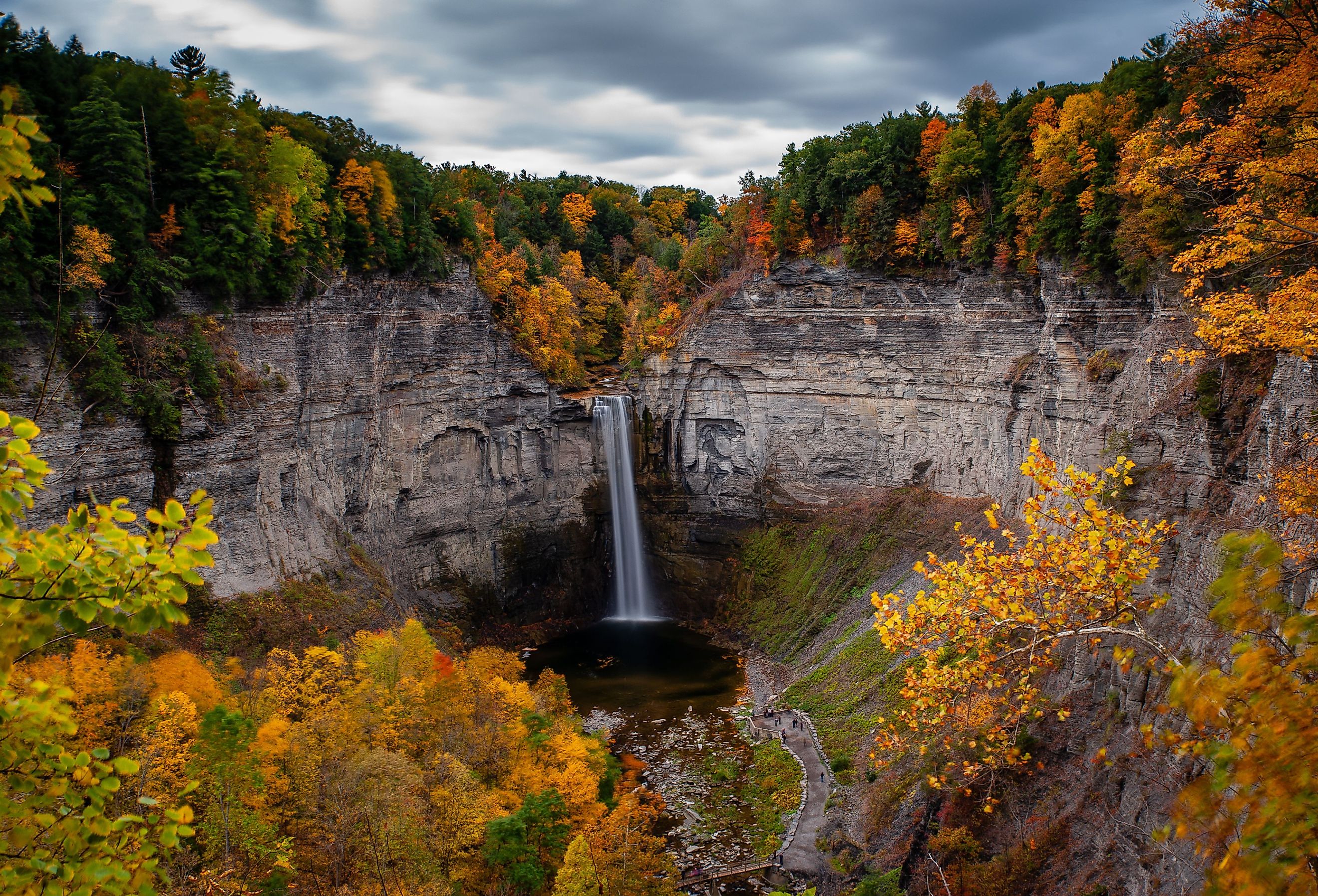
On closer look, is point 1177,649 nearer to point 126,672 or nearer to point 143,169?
point 126,672

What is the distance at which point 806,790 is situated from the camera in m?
28.9

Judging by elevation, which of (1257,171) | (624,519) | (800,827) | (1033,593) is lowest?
(800,827)

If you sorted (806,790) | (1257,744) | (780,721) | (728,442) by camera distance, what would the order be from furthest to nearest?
1. (728,442)
2. (780,721)
3. (806,790)
4. (1257,744)

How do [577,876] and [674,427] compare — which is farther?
[674,427]

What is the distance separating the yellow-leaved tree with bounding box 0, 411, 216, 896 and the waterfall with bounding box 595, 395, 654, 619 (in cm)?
4649

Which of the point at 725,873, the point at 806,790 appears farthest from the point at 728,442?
the point at 725,873

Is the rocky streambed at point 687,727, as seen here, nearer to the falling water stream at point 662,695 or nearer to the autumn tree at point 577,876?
the falling water stream at point 662,695

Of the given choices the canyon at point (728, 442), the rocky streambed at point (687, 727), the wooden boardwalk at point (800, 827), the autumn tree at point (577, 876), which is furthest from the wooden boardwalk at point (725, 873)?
the autumn tree at point (577, 876)

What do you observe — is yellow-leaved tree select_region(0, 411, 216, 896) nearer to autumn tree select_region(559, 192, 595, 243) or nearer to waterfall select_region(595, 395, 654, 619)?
waterfall select_region(595, 395, 654, 619)

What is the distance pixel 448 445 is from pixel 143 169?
2005 cm

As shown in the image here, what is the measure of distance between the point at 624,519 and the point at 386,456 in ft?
53.5

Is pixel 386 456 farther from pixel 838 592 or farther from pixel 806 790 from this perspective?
pixel 806 790

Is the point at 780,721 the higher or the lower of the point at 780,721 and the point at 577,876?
the lower

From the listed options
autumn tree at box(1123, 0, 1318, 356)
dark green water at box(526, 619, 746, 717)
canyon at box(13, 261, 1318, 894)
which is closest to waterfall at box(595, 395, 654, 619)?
canyon at box(13, 261, 1318, 894)
